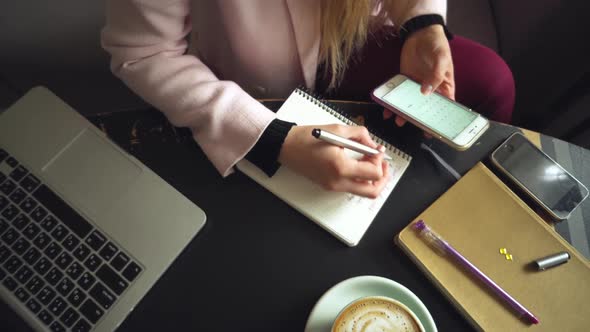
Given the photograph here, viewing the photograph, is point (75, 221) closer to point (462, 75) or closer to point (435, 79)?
point (435, 79)

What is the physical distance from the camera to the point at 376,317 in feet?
0.95

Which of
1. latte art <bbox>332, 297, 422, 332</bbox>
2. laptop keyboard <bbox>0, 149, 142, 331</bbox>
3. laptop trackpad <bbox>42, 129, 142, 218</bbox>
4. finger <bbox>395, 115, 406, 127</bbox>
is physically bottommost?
laptop keyboard <bbox>0, 149, 142, 331</bbox>

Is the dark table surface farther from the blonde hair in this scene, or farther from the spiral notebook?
the blonde hair

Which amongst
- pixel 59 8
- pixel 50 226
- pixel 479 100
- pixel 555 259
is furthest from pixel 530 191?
pixel 59 8

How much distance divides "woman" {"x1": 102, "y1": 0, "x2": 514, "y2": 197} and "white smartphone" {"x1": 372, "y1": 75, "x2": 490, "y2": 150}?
2 centimetres

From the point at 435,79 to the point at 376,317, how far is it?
1.05 ft

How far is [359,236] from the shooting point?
1.24 ft

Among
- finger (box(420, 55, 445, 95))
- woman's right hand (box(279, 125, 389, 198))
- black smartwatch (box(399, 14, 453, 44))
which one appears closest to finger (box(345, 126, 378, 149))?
woman's right hand (box(279, 125, 389, 198))

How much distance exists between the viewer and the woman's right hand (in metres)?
0.38

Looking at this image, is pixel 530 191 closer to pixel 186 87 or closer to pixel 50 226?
pixel 186 87

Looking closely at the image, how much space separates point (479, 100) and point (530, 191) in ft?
0.63

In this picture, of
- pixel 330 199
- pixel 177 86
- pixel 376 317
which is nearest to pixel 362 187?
pixel 330 199

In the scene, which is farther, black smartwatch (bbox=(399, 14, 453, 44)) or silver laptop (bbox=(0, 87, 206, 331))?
black smartwatch (bbox=(399, 14, 453, 44))

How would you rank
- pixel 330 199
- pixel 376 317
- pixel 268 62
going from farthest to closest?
1. pixel 268 62
2. pixel 330 199
3. pixel 376 317
